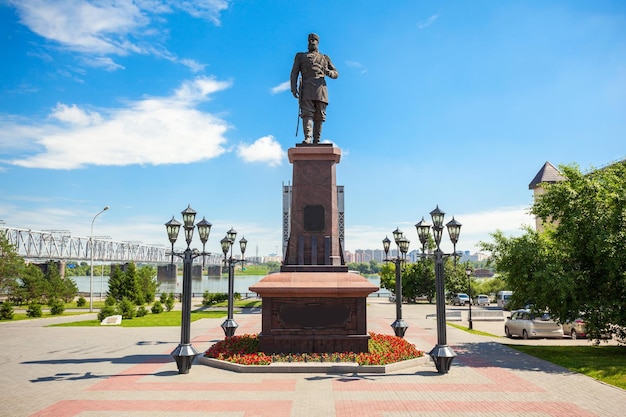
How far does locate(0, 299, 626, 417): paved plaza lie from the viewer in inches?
362

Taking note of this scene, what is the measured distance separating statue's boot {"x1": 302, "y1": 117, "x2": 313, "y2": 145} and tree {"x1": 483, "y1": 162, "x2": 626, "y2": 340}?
28.6 feet

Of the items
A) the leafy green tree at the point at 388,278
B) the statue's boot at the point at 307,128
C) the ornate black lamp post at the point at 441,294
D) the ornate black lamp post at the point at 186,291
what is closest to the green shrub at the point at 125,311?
the ornate black lamp post at the point at 186,291

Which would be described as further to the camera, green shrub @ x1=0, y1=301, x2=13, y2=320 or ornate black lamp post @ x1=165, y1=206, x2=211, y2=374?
green shrub @ x1=0, y1=301, x2=13, y2=320

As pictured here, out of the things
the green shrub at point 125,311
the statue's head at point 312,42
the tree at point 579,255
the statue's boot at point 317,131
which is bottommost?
the green shrub at point 125,311

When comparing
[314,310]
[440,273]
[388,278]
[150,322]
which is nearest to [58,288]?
[150,322]

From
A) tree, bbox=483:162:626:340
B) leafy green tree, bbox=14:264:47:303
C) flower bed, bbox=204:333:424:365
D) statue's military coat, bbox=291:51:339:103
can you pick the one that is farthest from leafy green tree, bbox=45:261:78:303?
tree, bbox=483:162:626:340

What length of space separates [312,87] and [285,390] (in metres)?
10.3

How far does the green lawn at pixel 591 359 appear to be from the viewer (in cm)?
1247

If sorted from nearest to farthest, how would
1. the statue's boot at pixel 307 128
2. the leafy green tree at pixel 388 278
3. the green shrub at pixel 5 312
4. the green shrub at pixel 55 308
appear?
Result: the statue's boot at pixel 307 128, the green shrub at pixel 5 312, the green shrub at pixel 55 308, the leafy green tree at pixel 388 278

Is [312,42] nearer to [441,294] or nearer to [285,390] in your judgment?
[441,294]

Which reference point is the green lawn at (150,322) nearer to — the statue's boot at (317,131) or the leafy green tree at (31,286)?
the statue's boot at (317,131)

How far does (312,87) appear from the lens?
15.7 m

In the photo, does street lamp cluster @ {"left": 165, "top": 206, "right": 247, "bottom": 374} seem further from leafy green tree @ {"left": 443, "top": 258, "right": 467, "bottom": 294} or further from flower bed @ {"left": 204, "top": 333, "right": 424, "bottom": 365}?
leafy green tree @ {"left": 443, "top": 258, "right": 467, "bottom": 294}

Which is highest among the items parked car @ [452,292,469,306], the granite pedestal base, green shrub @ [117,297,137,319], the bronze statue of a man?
the bronze statue of a man
